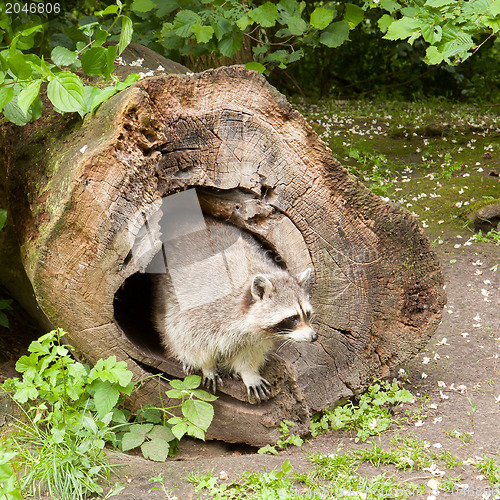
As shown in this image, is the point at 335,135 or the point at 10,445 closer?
the point at 10,445

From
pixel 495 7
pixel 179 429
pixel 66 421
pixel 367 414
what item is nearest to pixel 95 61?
pixel 66 421

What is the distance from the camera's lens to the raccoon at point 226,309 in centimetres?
351

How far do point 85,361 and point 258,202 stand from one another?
1.31 meters

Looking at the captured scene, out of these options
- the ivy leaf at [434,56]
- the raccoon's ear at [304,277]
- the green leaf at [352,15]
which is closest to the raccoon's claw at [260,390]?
the raccoon's ear at [304,277]

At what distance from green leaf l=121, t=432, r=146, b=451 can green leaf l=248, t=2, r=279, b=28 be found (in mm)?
2857

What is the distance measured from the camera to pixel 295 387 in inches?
142

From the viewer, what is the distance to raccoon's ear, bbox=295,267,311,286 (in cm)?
340

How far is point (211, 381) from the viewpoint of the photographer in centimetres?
369

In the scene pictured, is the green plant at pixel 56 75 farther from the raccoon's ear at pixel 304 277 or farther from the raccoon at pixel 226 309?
the raccoon's ear at pixel 304 277

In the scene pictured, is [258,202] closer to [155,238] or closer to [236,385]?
[155,238]

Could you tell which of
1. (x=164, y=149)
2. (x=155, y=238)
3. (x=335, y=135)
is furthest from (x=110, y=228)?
(x=335, y=135)

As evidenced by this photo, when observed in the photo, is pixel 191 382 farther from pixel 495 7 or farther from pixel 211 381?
pixel 495 7

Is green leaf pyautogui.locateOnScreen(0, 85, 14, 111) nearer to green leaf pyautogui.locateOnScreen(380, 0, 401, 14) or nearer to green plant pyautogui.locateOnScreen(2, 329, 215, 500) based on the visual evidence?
green plant pyautogui.locateOnScreen(2, 329, 215, 500)

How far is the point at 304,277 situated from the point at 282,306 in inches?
8.0
